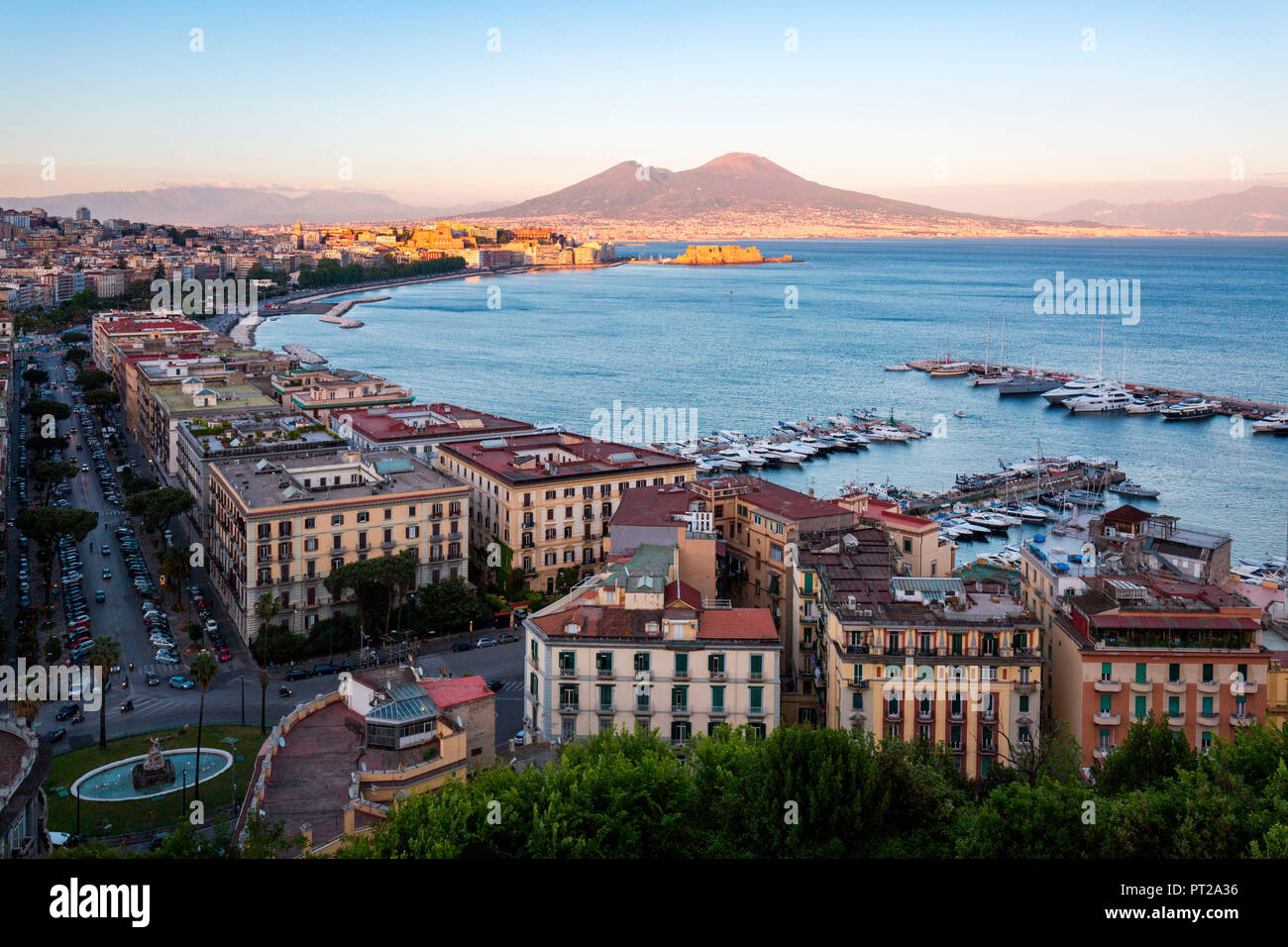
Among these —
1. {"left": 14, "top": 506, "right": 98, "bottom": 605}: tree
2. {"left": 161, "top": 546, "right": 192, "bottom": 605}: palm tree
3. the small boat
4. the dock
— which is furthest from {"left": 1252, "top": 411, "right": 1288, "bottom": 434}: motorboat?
{"left": 14, "top": 506, "right": 98, "bottom": 605}: tree

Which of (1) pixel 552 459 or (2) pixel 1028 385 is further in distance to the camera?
(2) pixel 1028 385

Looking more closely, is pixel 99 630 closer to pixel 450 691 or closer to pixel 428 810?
pixel 450 691

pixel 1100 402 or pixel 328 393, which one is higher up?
pixel 328 393

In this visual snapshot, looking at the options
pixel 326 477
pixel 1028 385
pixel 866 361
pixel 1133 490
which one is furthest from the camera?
pixel 866 361

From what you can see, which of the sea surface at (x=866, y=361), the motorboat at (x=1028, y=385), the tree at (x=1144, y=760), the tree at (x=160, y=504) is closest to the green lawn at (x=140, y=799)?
the tree at (x=160, y=504)

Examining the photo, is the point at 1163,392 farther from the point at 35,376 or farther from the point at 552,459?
the point at 35,376

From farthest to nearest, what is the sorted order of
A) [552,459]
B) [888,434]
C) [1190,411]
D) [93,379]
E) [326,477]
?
1. [1190,411]
2. [888,434]
3. [93,379]
4. [552,459]
5. [326,477]

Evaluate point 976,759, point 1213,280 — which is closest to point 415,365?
point 976,759

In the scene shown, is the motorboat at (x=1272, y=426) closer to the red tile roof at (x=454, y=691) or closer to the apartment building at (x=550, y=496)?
the apartment building at (x=550, y=496)

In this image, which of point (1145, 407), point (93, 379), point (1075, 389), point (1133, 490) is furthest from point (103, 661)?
point (1075, 389)
